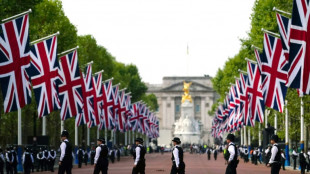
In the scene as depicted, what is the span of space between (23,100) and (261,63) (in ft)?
42.8

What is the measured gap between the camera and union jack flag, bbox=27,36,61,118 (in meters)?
38.8

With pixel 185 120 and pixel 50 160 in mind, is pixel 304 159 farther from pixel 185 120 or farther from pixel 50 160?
pixel 185 120

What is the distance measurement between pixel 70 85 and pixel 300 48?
18027mm

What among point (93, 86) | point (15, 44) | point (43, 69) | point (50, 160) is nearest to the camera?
point (15, 44)

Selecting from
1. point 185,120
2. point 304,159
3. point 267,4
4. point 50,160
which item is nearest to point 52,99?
point 50,160

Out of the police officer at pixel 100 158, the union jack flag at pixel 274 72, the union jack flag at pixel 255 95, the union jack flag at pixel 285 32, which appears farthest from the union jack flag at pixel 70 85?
the police officer at pixel 100 158

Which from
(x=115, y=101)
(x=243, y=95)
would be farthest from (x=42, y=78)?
(x=115, y=101)

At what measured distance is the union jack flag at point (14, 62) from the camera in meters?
32.8

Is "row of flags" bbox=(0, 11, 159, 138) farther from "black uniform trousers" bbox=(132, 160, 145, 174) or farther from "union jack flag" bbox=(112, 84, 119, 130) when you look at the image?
"union jack flag" bbox=(112, 84, 119, 130)

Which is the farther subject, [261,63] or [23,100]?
[261,63]

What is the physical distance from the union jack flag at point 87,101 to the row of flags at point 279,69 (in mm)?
10275

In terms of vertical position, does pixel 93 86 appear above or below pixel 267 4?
below

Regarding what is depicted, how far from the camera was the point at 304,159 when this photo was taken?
43531 millimetres

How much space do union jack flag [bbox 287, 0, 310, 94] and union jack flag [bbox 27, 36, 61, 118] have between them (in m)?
14.4
